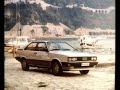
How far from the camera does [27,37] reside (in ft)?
15.5

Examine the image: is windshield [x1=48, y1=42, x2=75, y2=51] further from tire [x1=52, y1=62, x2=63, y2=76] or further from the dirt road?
the dirt road

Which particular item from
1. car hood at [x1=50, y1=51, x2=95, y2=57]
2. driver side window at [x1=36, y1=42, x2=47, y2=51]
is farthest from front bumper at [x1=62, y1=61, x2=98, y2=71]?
driver side window at [x1=36, y1=42, x2=47, y2=51]

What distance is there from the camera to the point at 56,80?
15.0 ft

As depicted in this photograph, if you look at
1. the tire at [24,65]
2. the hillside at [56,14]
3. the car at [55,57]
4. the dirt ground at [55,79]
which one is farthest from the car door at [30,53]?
the hillside at [56,14]

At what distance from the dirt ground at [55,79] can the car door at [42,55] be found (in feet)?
0.73

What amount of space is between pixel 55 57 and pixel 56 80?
45 centimetres

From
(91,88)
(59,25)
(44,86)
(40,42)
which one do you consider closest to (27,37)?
(40,42)

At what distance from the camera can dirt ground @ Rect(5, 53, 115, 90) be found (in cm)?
444

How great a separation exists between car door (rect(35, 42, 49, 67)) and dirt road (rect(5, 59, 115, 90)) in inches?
9.1

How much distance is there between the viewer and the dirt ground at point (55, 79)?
14.6 feet

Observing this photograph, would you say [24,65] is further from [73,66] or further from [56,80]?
[73,66]

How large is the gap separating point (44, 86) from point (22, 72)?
0.50 m

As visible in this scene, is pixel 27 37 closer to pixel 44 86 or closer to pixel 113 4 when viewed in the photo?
pixel 44 86

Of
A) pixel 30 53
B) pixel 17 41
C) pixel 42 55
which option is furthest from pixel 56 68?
pixel 17 41
